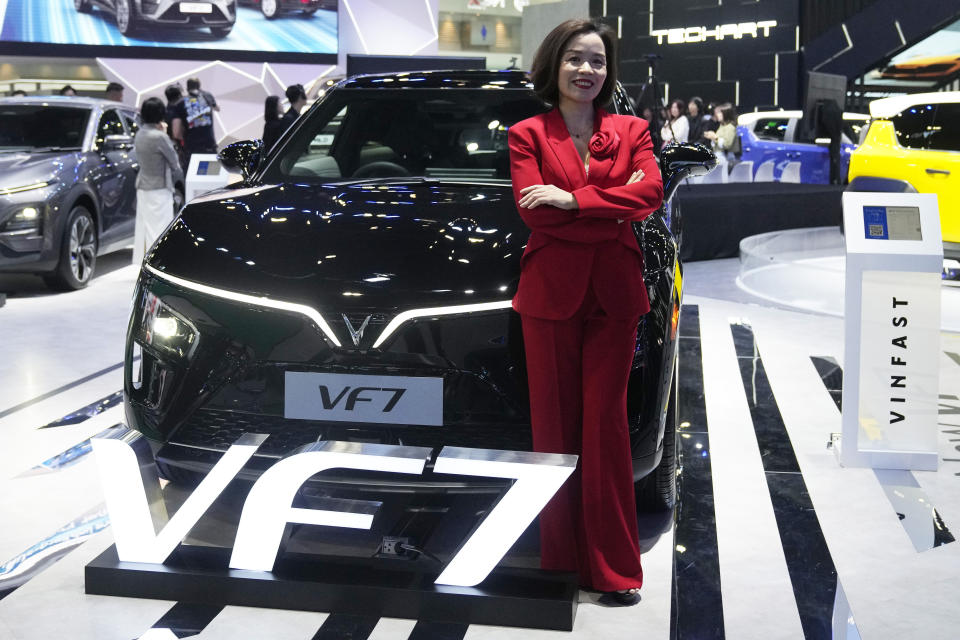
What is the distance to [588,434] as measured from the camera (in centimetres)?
268

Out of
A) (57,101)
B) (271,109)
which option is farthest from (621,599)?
(271,109)

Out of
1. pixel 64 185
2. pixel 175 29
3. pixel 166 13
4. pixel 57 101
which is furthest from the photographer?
pixel 175 29

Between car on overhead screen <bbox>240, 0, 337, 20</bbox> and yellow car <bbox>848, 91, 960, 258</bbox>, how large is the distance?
12.9 m

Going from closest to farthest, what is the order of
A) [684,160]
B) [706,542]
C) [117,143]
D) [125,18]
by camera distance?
[706,542] < [684,160] < [117,143] < [125,18]

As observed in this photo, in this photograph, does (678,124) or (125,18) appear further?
(125,18)

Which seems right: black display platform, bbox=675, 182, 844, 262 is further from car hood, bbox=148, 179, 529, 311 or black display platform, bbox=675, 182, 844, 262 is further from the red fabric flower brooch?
the red fabric flower brooch

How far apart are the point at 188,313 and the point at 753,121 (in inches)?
541

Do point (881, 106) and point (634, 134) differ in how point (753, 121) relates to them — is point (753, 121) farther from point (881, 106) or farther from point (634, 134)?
point (634, 134)

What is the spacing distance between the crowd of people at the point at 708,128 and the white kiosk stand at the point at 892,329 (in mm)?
10086

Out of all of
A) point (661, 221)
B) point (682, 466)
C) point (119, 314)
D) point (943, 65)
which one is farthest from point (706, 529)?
point (943, 65)

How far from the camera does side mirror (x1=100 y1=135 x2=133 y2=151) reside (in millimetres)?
8344

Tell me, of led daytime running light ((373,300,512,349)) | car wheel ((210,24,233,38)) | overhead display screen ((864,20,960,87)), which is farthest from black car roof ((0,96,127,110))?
overhead display screen ((864,20,960,87))

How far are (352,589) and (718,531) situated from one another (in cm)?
125

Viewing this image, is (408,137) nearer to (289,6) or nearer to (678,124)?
(678,124)
